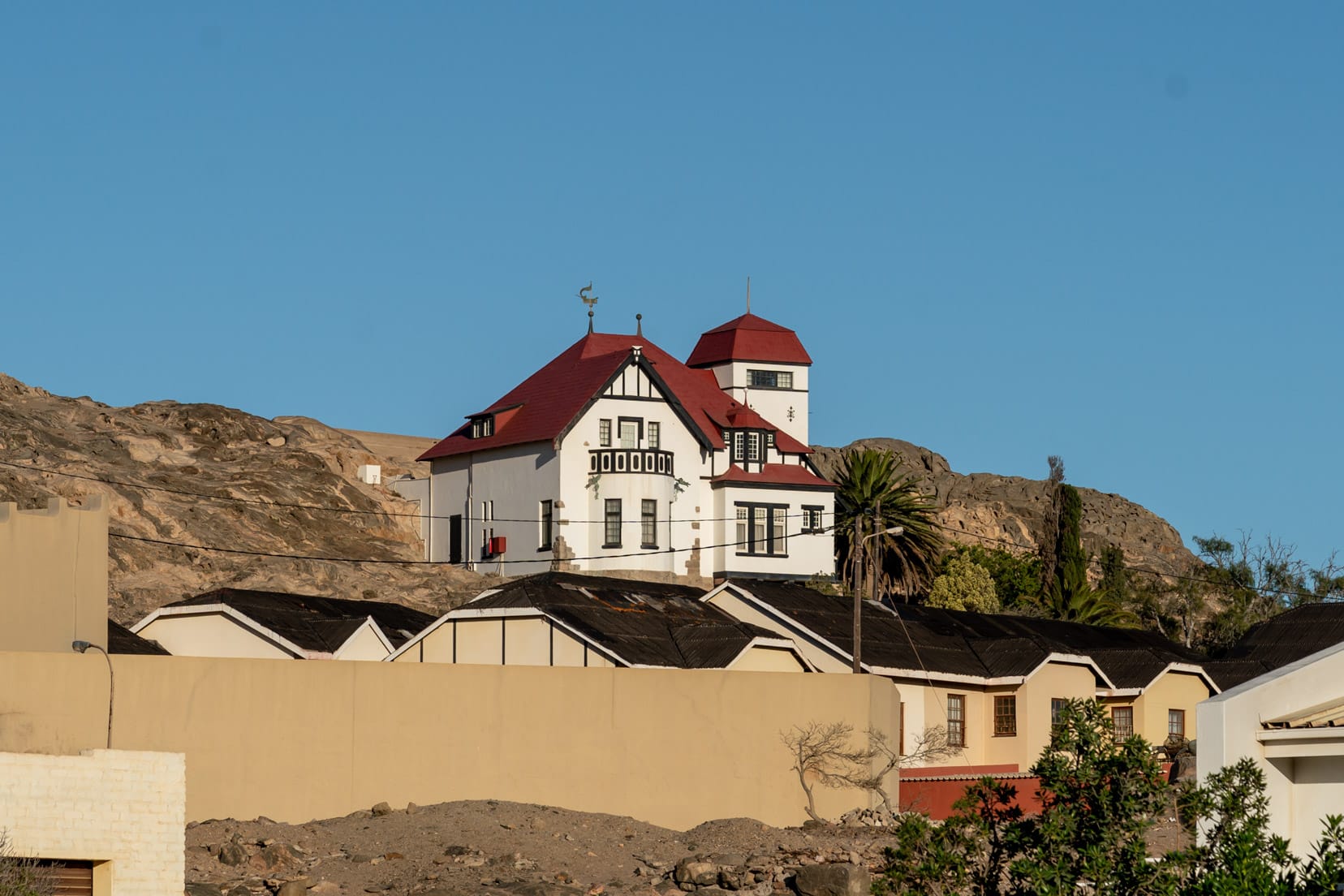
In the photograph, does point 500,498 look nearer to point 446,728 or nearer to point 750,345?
point 750,345

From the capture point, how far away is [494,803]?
96.0ft

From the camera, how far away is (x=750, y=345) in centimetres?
8006

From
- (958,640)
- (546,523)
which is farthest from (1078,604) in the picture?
(958,640)

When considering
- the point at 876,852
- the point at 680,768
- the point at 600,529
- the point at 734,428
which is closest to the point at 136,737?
the point at 680,768

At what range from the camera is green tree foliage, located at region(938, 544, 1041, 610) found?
7462 centimetres

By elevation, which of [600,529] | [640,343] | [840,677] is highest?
[640,343]

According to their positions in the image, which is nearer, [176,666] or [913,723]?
[176,666]

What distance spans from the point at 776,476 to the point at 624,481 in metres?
7.12

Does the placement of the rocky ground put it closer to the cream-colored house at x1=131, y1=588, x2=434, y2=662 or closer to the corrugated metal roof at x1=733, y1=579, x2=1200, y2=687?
the cream-colored house at x1=131, y1=588, x2=434, y2=662

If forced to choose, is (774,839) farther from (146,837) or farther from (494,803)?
(146,837)

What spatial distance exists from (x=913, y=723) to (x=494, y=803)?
17109 millimetres

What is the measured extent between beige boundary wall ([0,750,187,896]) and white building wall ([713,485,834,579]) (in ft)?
160

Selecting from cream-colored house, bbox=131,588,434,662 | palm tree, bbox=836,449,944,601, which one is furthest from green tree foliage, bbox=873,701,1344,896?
palm tree, bbox=836,449,944,601

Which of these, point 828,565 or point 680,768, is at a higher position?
A: point 828,565
